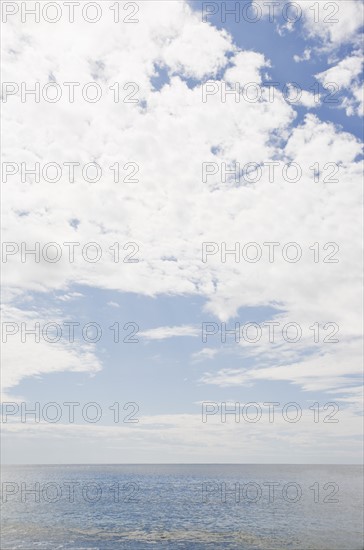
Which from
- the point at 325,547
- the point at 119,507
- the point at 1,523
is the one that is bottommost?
the point at 119,507

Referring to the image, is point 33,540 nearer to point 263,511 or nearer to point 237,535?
point 237,535

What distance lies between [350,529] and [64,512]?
4693cm

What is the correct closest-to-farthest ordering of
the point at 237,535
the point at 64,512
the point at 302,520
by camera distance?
the point at 237,535, the point at 302,520, the point at 64,512

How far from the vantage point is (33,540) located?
155ft

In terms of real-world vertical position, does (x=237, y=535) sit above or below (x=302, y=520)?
above

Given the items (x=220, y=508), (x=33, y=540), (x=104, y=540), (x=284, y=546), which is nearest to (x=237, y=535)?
(x=284, y=546)

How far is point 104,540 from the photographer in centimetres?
4803

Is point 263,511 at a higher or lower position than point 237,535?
lower

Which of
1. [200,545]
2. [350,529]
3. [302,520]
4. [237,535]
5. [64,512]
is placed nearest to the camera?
[200,545]

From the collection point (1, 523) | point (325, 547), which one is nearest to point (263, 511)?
point (325, 547)

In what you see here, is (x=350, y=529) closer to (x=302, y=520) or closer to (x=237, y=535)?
(x=302, y=520)

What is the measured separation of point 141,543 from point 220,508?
36.8 metres

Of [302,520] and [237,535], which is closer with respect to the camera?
[237,535]

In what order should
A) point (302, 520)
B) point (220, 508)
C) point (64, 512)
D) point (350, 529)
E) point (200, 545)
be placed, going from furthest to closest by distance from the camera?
1. point (220, 508)
2. point (64, 512)
3. point (302, 520)
4. point (350, 529)
5. point (200, 545)
